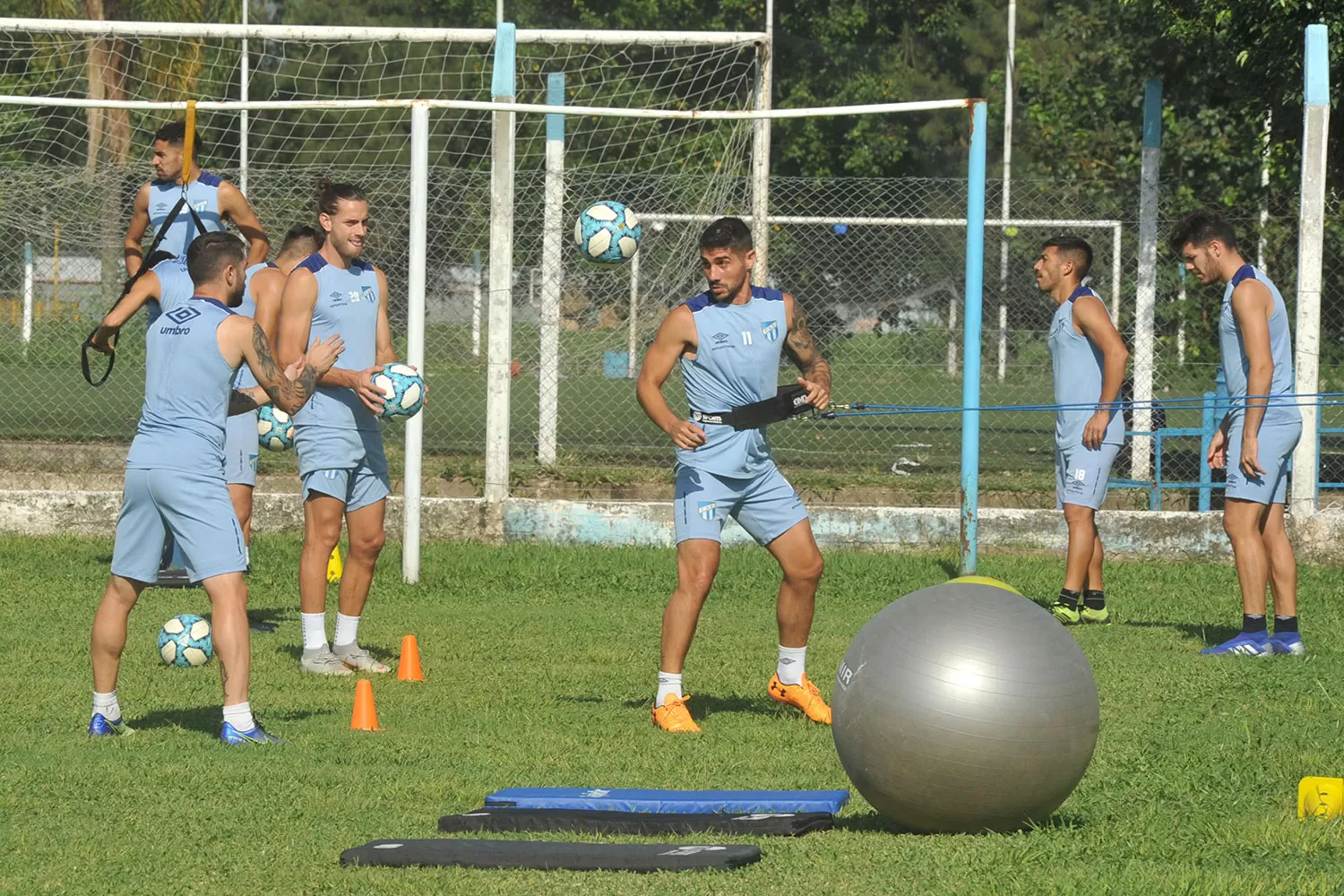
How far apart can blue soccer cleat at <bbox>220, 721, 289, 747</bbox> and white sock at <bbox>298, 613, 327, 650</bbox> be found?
5.83ft

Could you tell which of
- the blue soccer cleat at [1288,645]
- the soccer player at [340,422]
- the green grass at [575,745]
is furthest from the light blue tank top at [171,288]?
the blue soccer cleat at [1288,645]

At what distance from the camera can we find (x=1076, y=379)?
9945mm

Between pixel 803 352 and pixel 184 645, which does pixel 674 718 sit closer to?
pixel 803 352

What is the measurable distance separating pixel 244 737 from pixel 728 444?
2.37 m

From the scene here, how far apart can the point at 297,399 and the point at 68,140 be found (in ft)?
48.5

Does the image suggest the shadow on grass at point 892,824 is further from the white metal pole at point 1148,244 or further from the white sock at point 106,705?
the white metal pole at point 1148,244

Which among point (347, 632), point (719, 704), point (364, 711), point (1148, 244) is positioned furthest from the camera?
point (1148, 244)

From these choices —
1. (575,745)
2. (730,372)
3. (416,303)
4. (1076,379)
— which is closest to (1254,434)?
(1076,379)

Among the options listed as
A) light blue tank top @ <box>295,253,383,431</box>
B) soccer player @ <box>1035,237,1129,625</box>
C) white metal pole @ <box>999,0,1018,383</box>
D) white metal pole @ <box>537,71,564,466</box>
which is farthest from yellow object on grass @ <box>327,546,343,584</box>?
white metal pole @ <box>999,0,1018,383</box>

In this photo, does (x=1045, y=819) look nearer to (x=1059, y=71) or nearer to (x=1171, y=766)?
(x=1171, y=766)

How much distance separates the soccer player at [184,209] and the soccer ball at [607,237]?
2.11 meters

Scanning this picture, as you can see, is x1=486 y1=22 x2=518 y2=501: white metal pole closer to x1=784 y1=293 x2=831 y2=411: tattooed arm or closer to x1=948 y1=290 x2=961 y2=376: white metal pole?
x1=784 y1=293 x2=831 y2=411: tattooed arm

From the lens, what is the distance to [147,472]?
6484 mm

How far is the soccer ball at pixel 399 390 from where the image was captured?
7.84 metres
